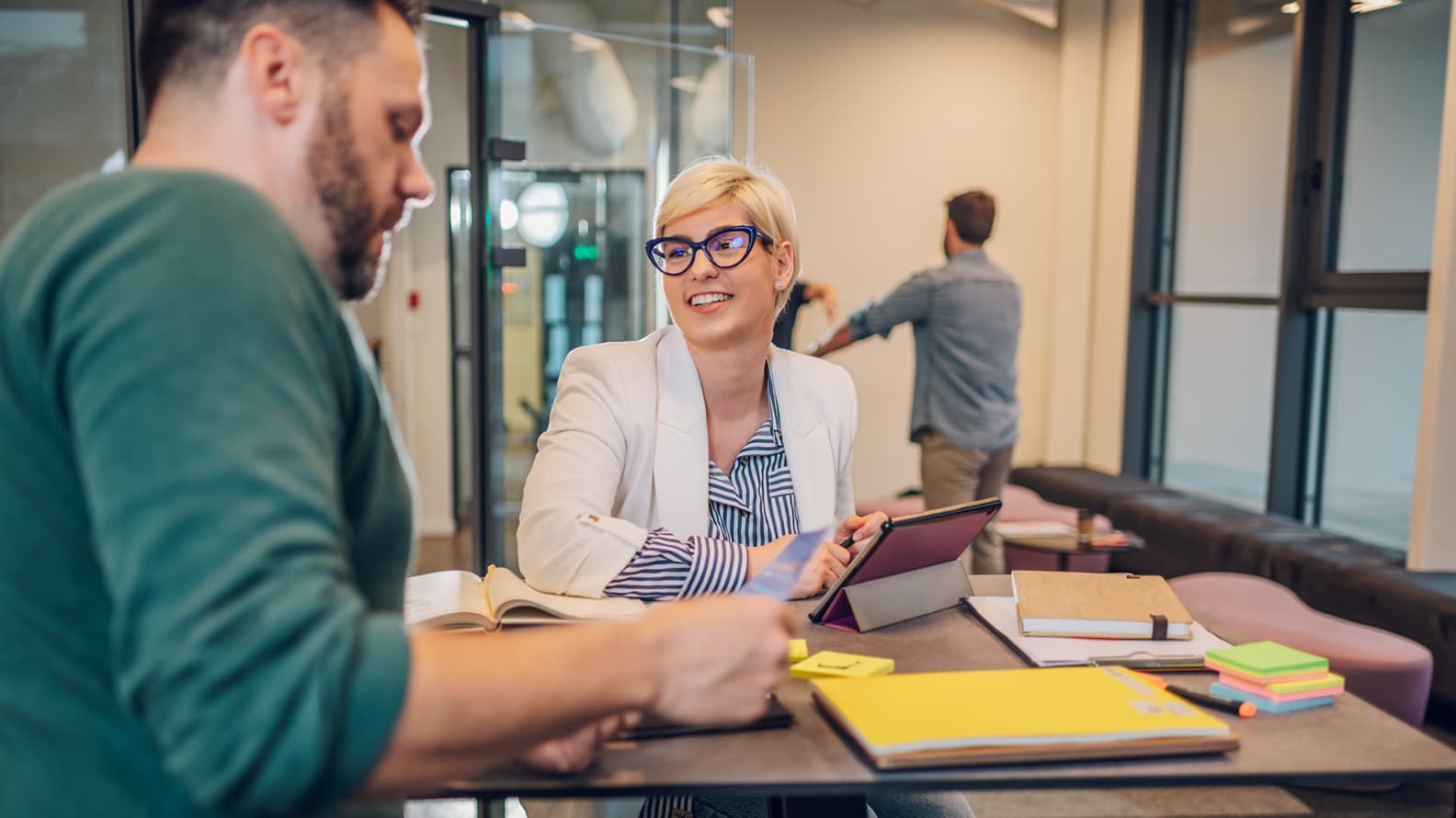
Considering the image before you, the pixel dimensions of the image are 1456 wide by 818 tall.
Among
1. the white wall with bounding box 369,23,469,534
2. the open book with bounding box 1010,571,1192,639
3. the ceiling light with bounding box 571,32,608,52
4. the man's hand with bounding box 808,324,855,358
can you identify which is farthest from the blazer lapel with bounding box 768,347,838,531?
the white wall with bounding box 369,23,469,534

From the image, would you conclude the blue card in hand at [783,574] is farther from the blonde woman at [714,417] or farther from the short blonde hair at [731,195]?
the short blonde hair at [731,195]

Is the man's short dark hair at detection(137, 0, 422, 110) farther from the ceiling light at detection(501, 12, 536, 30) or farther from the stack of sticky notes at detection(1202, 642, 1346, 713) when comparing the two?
the ceiling light at detection(501, 12, 536, 30)


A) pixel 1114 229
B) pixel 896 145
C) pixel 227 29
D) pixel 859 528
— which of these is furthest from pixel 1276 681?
pixel 896 145

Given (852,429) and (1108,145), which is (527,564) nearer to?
(852,429)

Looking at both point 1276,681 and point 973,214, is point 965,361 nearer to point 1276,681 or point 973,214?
point 973,214

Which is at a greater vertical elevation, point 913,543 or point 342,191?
point 342,191

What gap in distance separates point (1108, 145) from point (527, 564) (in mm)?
5297

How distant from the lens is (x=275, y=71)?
0.82 m

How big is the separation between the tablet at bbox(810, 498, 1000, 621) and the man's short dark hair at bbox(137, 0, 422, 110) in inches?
36.2

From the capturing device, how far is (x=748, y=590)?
1.04 metres

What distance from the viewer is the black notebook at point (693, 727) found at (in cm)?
118

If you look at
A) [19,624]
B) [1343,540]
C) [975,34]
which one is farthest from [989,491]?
[19,624]

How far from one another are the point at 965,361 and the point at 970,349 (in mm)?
Result: 70

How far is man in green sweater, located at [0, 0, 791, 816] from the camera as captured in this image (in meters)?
0.66
